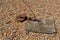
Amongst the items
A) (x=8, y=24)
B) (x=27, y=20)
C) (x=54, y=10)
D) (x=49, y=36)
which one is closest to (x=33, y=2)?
(x=54, y=10)

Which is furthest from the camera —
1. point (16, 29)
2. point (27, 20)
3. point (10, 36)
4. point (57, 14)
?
point (57, 14)

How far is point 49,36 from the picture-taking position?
6.19ft

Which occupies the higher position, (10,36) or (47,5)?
(47,5)

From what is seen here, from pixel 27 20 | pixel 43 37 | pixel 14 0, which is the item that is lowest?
pixel 43 37

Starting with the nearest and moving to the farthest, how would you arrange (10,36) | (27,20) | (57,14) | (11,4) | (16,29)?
(10,36)
(16,29)
(27,20)
(57,14)
(11,4)

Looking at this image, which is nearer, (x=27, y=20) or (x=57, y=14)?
(x=27, y=20)

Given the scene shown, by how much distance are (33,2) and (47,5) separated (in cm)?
26

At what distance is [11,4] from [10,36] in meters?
0.86

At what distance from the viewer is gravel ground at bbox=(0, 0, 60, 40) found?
6.17 ft

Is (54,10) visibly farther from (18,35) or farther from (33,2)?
(18,35)

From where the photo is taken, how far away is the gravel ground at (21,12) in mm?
1881

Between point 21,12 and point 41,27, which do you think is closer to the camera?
point 41,27

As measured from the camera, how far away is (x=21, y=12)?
2369mm

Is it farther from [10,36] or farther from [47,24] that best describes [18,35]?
[47,24]
